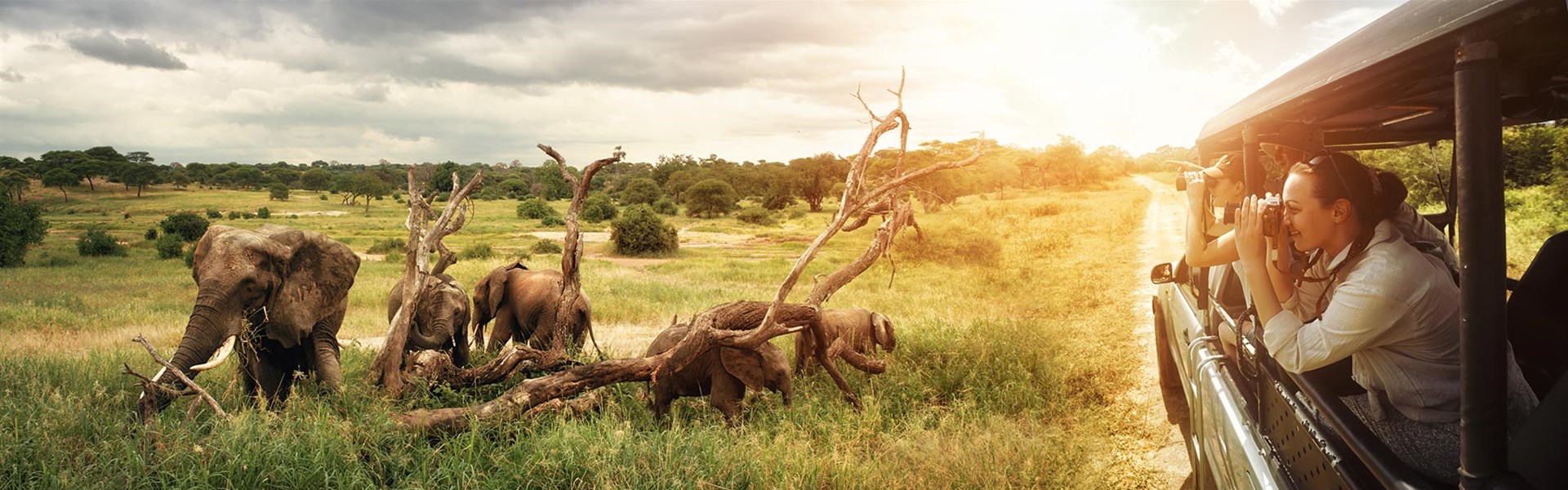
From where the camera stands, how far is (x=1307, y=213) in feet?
8.86

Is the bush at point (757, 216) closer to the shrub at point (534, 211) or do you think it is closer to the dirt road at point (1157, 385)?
the shrub at point (534, 211)

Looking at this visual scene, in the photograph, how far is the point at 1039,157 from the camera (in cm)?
5906

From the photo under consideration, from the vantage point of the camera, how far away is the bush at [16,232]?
23.2 m

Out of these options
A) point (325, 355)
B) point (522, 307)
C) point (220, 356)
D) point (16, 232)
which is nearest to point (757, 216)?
point (16, 232)

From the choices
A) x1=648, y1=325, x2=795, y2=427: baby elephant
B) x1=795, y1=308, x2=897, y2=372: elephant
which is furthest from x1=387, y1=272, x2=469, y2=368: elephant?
x1=795, y1=308, x2=897, y2=372: elephant

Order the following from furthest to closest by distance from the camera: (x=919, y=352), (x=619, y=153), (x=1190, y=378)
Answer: (x=919, y=352) → (x=619, y=153) → (x=1190, y=378)

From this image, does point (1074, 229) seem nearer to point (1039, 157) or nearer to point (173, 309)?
point (173, 309)

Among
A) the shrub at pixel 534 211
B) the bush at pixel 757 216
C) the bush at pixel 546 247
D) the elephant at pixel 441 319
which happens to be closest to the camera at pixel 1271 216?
the elephant at pixel 441 319

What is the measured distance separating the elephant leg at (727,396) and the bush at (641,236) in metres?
21.1

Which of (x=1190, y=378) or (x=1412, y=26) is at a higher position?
(x=1412, y=26)

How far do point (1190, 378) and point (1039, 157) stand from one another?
57.3 meters

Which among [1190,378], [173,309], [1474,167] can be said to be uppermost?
[1474,167]

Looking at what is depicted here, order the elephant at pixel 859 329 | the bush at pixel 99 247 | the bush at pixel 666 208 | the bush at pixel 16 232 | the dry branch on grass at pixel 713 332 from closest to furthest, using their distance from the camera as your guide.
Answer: the dry branch on grass at pixel 713 332 → the elephant at pixel 859 329 → the bush at pixel 16 232 → the bush at pixel 99 247 → the bush at pixel 666 208

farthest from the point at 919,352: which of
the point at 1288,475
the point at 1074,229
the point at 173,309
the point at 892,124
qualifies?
the point at 1074,229
